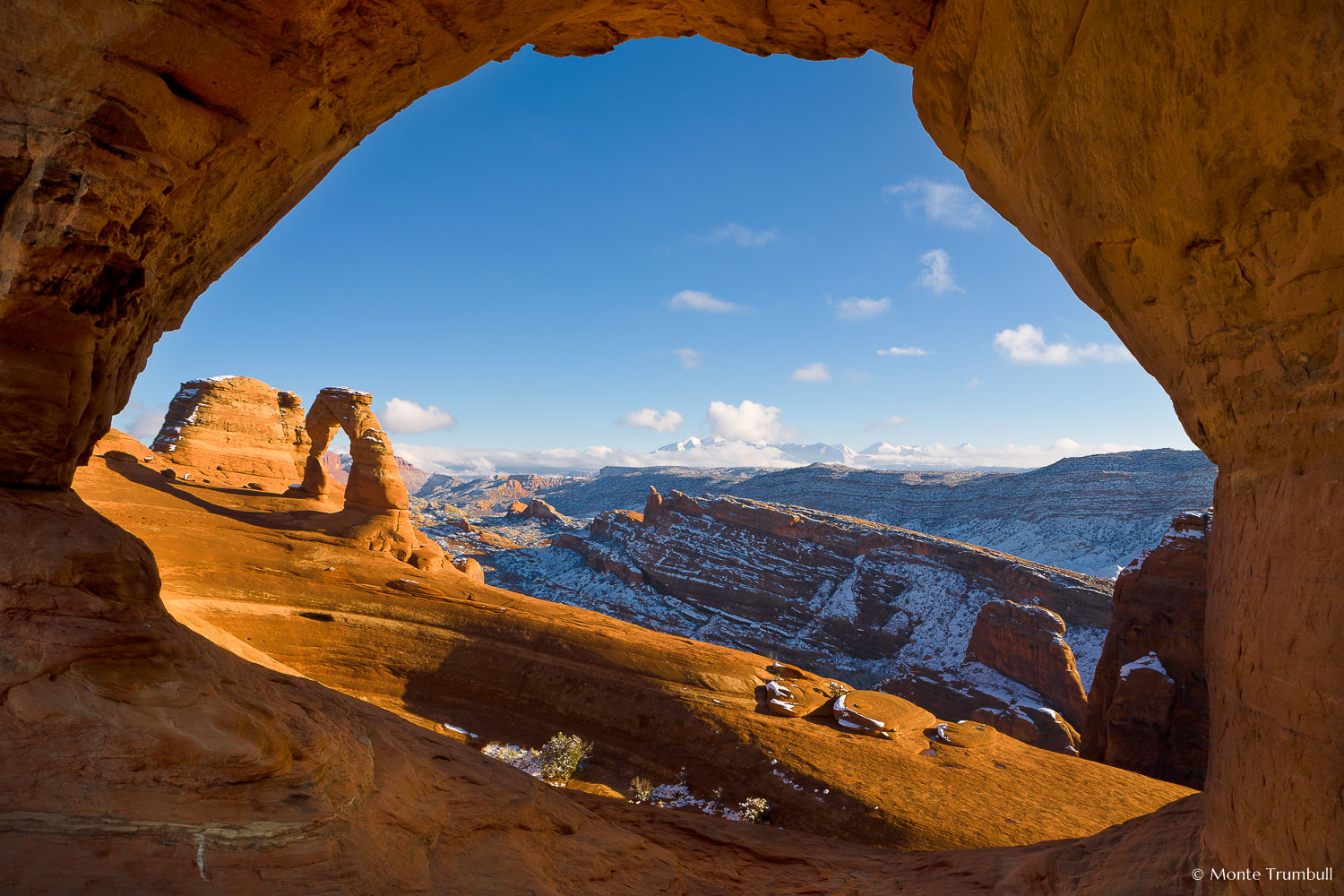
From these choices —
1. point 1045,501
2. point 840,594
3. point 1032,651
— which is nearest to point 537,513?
point 840,594

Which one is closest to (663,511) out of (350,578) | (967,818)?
(350,578)

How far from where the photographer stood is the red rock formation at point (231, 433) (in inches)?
1617

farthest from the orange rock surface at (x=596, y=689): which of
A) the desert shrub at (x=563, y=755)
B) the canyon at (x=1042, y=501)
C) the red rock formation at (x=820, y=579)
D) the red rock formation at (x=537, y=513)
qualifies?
the red rock formation at (x=537, y=513)

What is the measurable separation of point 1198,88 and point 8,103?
322 inches

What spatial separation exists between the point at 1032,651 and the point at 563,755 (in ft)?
137

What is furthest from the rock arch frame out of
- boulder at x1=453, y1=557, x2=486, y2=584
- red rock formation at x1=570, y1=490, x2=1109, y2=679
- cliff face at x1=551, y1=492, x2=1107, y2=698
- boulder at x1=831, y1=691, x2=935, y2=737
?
red rock formation at x1=570, y1=490, x2=1109, y2=679

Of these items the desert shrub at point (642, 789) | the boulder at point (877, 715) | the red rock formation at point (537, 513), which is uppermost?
the boulder at point (877, 715)

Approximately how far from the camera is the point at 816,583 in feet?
227

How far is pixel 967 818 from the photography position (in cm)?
1554

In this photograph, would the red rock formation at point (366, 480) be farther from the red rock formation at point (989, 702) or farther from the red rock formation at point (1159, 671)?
the red rock formation at point (989, 702)

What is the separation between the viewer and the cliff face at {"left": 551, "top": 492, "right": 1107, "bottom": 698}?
5583 centimetres

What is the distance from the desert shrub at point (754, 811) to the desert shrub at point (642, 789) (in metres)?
2.58

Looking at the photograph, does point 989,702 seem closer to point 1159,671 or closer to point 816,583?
point 1159,671

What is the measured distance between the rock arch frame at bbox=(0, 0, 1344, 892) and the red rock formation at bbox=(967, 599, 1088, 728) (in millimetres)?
47099
